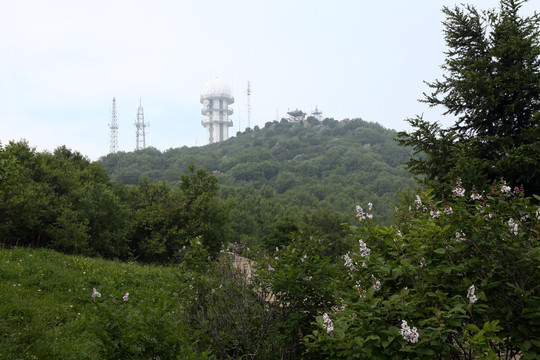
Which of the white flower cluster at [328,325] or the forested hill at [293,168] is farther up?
the forested hill at [293,168]

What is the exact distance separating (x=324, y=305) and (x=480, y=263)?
2.17 metres

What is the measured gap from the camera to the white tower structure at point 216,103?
443 feet

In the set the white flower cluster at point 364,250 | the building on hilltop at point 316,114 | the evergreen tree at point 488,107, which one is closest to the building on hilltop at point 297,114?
the building on hilltop at point 316,114

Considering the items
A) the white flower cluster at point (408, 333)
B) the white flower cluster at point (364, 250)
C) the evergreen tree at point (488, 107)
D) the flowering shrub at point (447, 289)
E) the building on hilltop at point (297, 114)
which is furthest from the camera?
the building on hilltop at point (297, 114)

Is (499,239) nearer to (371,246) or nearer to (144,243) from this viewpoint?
(371,246)

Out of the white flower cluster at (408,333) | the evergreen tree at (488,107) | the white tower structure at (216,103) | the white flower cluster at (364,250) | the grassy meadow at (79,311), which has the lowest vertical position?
the grassy meadow at (79,311)

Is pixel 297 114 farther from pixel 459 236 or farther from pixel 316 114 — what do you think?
pixel 459 236

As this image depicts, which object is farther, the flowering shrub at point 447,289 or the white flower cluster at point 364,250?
the white flower cluster at point 364,250

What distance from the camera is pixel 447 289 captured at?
3.46 metres

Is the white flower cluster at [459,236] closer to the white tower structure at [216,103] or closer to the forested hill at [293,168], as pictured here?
the forested hill at [293,168]

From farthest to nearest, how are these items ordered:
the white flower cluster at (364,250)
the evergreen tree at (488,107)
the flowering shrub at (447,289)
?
the evergreen tree at (488,107) → the white flower cluster at (364,250) → the flowering shrub at (447,289)

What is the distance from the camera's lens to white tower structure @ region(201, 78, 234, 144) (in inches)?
5310

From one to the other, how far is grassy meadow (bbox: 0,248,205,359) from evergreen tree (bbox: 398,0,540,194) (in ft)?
28.7

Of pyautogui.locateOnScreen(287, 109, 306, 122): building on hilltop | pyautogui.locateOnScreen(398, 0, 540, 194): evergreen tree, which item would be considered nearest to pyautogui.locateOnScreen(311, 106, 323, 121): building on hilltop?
A: pyautogui.locateOnScreen(287, 109, 306, 122): building on hilltop
